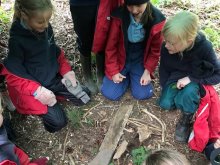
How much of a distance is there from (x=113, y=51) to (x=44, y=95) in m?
0.81

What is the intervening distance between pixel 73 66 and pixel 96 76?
0.30 m

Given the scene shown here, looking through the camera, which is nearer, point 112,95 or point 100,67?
point 112,95

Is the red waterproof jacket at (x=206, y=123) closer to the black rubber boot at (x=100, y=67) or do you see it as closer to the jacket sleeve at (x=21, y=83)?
the black rubber boot at (x=100, y=67)

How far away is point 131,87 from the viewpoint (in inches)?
156

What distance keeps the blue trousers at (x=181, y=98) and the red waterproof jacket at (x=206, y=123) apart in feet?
0.23

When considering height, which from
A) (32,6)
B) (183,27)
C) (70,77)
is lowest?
(70,77)

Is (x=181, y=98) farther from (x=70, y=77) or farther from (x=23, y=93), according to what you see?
(x=23, y=93)

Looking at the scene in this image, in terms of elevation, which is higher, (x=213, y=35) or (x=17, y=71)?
(x=17, y=71)

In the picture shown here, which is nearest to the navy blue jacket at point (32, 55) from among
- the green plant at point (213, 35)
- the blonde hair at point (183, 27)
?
the blonde hair at point (183, 27)

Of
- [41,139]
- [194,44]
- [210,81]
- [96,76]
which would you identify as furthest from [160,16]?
[41,139]

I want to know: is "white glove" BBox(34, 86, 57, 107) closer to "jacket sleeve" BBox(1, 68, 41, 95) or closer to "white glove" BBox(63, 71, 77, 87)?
"jacket sleeve" BBox(1, 68, 41, 95)

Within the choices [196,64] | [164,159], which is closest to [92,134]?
[196,64]

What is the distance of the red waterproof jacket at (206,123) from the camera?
10.7 feet

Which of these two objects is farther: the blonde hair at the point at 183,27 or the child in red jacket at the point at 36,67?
the child in red jacket at the point at 36,67
